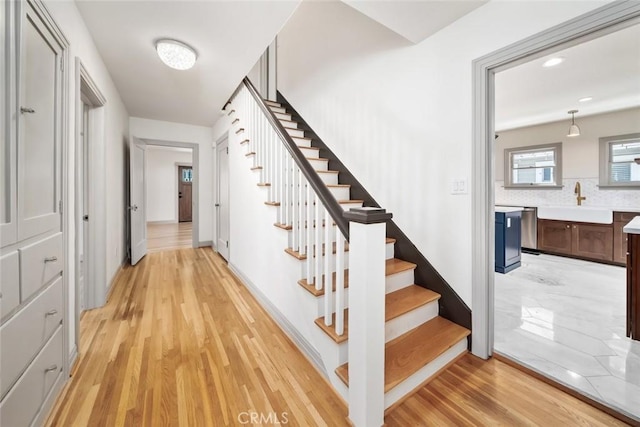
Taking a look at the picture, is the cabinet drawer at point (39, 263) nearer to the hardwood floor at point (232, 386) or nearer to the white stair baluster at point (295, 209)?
the hardwood floor at point (232, 386)

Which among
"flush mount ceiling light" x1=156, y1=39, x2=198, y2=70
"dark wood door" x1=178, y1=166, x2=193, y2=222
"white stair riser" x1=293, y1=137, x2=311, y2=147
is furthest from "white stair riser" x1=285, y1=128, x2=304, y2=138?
"dark wood door" x1=178, y1=166, x2=193, y2=222

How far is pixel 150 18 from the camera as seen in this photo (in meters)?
1.92

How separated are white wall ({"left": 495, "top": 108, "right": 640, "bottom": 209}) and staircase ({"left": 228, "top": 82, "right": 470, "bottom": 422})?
174 inches

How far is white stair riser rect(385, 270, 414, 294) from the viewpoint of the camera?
1.99m

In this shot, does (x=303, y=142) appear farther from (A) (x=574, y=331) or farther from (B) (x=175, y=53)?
(A) (x=574, y=331)

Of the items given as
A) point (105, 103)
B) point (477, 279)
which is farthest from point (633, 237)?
point (105, 103)

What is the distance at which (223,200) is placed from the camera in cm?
431

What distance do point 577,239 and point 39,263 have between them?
6.27 meters

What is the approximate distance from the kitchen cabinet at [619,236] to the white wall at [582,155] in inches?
12.6

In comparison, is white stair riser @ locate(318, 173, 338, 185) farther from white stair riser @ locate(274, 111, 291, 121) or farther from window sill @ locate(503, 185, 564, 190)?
window sill @ locate(503, 185, 564, 190)

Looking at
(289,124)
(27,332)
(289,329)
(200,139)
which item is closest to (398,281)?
(289,329)

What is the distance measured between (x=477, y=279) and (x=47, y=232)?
2.58m

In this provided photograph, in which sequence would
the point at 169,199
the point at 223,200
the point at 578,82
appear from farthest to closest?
the point at 169,199, the point at 223,200, the point at 578,82

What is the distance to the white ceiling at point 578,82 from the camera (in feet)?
7.73
